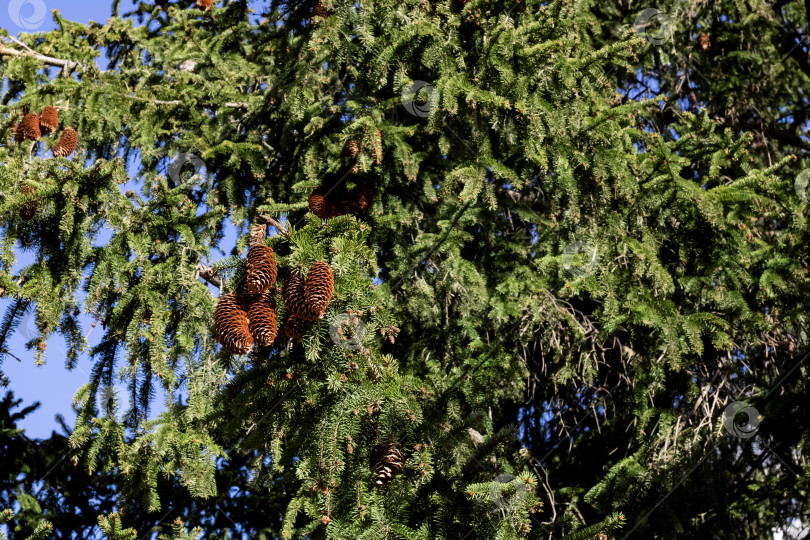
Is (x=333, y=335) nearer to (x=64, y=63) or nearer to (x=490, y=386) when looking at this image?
(x=490, y=386)

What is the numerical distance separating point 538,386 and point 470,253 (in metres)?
1.29

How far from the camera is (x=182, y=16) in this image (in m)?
6.04

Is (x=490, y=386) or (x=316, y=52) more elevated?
(x=316, y=52)

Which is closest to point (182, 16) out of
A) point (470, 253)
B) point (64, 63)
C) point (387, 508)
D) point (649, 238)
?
point (64, 63)

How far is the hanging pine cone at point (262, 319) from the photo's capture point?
3.04 m

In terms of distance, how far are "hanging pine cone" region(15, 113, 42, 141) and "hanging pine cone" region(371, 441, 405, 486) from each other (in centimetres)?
346

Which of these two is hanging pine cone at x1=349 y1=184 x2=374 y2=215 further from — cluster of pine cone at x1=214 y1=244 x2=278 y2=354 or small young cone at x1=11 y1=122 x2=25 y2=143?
small young cone at x1=11 y1=122 x2=25 y2=143

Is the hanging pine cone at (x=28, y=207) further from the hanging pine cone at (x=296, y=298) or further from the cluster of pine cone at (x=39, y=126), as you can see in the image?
the hanging pine cone at (x=296, y=298)

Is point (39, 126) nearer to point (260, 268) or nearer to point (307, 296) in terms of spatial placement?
point (260, 268)

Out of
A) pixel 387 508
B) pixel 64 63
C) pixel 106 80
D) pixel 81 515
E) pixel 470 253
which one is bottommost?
pixel 387 508
